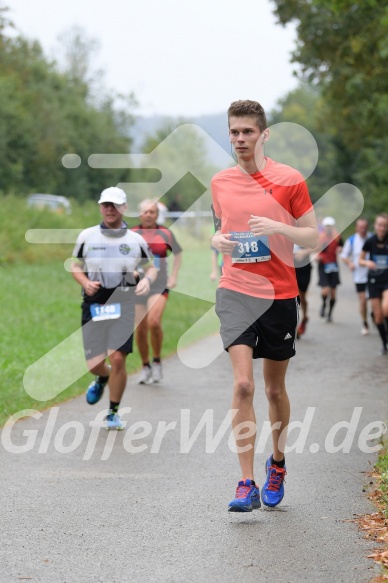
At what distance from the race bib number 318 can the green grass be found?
398cm

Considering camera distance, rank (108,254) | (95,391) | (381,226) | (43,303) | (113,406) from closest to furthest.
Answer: (108,254) < (113,406) < (95,391) < (381,226) < (43,303)

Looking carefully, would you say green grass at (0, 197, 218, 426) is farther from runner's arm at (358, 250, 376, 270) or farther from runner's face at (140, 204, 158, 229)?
runner's arm at (358, 250, 376, 270)

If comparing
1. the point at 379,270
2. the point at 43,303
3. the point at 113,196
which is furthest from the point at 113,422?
the point at 43,303

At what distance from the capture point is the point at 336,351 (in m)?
16.2

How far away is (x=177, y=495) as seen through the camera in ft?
22.8

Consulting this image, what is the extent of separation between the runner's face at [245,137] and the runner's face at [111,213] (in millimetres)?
2889

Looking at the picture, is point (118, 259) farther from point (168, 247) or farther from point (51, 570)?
point (51, 570)

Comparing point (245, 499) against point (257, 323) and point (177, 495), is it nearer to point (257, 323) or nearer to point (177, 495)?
point (177, 495)

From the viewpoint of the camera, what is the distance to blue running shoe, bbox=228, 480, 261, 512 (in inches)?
245

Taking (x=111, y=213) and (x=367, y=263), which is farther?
(x=367, y=263)

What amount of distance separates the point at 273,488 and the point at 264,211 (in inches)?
65.7

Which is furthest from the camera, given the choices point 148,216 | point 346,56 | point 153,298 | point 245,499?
point 346,56

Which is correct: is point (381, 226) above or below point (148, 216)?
below

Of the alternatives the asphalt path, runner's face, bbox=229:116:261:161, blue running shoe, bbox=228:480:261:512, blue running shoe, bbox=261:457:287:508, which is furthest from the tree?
blue running shoe, bbox=228:480:261:512
